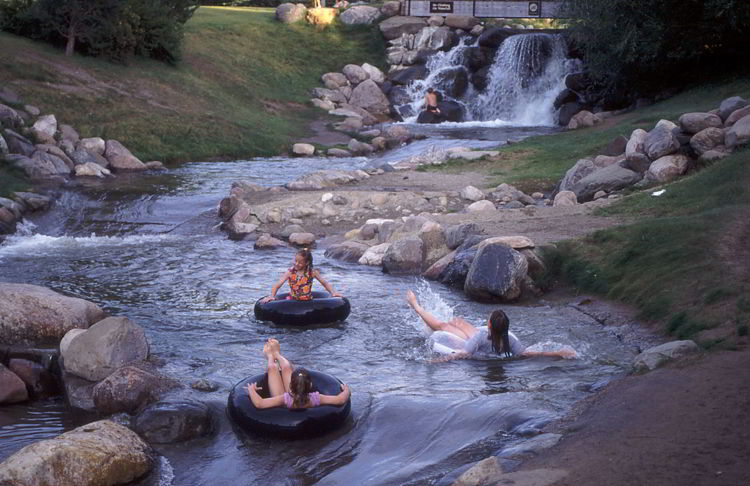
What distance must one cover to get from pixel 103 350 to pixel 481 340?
4.41 metres

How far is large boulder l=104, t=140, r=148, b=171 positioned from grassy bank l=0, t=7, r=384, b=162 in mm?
832

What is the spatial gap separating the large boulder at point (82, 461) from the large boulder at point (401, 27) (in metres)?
40.9

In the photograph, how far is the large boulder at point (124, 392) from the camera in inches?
354

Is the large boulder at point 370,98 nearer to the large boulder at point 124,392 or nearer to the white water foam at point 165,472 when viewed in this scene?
the large boulder at point 124,392

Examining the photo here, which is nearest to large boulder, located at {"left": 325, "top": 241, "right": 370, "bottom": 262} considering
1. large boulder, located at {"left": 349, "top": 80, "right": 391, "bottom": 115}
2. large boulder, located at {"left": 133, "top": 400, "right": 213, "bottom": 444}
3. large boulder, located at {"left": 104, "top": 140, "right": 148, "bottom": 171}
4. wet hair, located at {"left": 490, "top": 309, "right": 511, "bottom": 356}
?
wet hair, located at {"left": 490, "top": 309, "right": 511, "bottom": 356}

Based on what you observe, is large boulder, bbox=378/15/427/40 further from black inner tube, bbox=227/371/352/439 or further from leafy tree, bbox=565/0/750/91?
black inner tube, bbox=227/371/352/439

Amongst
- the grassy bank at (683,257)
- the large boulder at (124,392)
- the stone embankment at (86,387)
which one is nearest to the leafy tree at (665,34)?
the grassy bank at (683,257)

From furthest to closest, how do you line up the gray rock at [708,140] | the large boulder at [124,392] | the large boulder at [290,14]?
1. the large boulder at [290,14]
2. the gray rock at [708,140]
3. the large boulder at [124,392]

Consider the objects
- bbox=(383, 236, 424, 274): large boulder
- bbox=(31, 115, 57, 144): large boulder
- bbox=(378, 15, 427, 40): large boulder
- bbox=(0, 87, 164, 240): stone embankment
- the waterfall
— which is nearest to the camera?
bbox=(383, 236, 424, 274): large boulder

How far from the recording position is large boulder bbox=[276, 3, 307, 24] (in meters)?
48.7

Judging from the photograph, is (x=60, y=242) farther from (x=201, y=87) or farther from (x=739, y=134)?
(x=201, y=87)

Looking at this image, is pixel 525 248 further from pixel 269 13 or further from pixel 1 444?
pixel 269 13

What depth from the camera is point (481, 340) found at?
10688 millimetres

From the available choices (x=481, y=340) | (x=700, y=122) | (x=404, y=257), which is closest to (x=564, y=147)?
(x=700, y=122)
